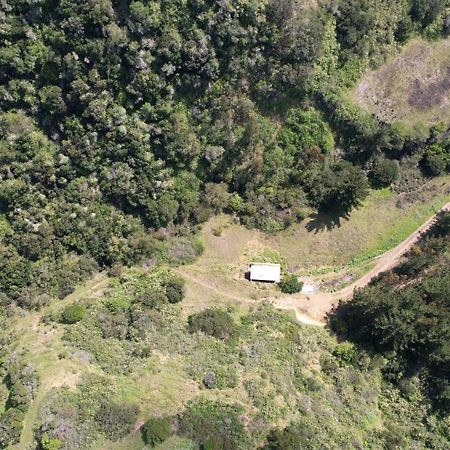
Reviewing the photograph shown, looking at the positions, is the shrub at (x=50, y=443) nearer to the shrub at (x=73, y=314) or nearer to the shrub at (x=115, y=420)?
the shrub at (x=115, y=420)

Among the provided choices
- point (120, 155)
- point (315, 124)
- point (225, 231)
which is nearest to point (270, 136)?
point (315, 124)

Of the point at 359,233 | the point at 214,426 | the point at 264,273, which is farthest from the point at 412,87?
the point at 214,426

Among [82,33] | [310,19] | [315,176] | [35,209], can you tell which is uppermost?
[310,19]

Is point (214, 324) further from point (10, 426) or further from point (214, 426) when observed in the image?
point (10, 426)

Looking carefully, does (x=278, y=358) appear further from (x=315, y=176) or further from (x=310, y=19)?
(x=310, y=19)

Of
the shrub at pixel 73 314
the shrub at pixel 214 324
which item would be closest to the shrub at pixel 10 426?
the shrub at pixel 73 314

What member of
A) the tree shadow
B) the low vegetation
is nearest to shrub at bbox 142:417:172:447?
the low vegetation

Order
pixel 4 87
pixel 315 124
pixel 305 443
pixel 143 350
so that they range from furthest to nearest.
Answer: pixel 315 124 → pixel 4 87 → pixel 143 350 → pixel 305 443
